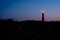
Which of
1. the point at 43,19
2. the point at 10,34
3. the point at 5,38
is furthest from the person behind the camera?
the point at 43,19

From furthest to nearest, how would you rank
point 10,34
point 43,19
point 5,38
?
point 43,19 → point 10,34 → point 5,38

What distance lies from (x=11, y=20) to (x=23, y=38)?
7.78 metres

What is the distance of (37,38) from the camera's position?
10227 mm

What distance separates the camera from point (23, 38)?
10.2m

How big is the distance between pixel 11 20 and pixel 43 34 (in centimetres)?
776

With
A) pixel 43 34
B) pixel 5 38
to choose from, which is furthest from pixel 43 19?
pixel 5 38

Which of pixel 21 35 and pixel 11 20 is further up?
pixel 11 20

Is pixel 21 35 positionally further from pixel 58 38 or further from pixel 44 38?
pixel 58 38

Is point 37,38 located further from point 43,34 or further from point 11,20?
point 11,20

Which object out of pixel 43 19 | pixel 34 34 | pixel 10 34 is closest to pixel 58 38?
pixel 34 34

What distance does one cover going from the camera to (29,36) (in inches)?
412

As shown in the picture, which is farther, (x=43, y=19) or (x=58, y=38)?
(x=43, y=19)

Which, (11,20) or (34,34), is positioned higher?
(11,20)

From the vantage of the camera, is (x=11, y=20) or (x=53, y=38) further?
(x=11, y=20)
